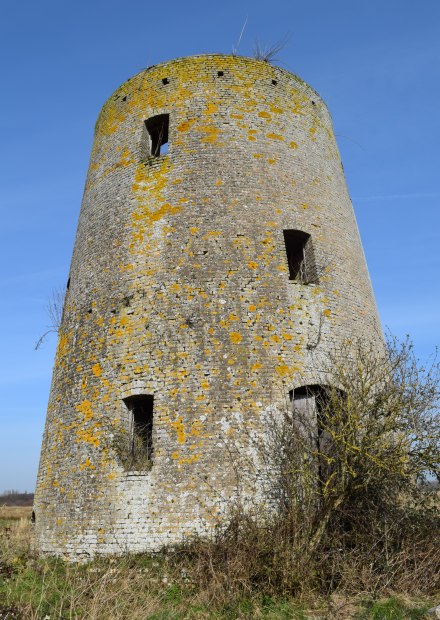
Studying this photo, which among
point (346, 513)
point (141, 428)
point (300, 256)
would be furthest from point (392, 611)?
point (300, 256)

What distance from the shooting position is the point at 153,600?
5789mm

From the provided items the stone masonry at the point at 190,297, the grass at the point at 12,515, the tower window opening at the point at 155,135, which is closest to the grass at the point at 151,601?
the stone masonry at the point at 190,297

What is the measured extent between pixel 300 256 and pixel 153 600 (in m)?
6.71

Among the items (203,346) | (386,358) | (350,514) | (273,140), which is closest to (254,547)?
(350,514)

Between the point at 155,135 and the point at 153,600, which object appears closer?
the point at 153,600

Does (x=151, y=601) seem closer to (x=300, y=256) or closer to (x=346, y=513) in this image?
(x=346, y=513)

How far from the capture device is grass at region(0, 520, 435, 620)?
5328 mm

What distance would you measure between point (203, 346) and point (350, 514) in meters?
3.39

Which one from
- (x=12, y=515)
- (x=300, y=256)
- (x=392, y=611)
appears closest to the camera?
(x=392, y=611)

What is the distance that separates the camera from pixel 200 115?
10.3m

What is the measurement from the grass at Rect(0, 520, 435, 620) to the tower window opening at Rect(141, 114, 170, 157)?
7.96 meters

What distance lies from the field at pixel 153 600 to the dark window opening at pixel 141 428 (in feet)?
5.01

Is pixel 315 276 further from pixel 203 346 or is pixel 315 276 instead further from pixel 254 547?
pixel 254 547

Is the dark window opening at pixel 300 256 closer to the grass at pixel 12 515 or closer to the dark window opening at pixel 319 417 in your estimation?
the dark window opening at pixel 319 417
